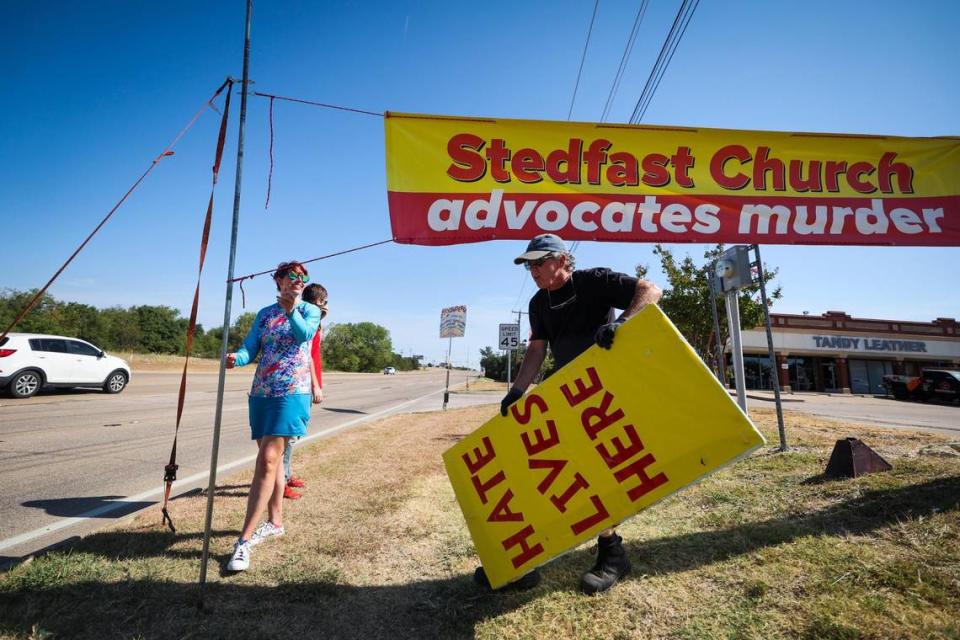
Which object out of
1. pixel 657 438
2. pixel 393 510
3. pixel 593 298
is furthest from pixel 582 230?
pixel 393 510

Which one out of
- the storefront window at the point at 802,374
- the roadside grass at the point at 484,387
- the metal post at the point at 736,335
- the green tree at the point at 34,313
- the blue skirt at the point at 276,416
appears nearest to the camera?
the blue skirt at the point at 276,416

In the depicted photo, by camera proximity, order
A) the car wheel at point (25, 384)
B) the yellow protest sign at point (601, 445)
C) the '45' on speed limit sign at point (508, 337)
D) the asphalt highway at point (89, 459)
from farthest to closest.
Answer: the '45' on speed limit sign at point (508, 337) → the car wheel at point (25, 384) → the asphalt highway at point (89, 459) → the yellow protest sign at point (601, 445)

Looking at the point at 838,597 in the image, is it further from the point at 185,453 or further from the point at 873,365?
the point at 873,365

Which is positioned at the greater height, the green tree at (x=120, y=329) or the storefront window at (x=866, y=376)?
the green tree at (x=120, y=329)

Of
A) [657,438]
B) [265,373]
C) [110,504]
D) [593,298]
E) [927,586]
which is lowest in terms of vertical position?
[110,504]

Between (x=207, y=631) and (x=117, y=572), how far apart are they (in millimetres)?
952

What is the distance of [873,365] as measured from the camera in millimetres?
33375

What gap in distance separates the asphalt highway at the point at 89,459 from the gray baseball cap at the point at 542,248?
3.73 meters

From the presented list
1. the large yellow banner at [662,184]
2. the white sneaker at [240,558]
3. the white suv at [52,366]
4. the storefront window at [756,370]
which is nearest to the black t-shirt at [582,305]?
the large yellow banner at [662,184]

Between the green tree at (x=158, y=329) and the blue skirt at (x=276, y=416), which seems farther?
the green tree at (x=158, y=329)

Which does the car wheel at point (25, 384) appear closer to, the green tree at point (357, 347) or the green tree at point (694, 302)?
the green tree at point (694, 302)

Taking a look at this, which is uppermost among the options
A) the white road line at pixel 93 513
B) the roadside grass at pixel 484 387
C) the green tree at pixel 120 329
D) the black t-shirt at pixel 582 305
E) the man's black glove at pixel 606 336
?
the green tree at pixel 120 329

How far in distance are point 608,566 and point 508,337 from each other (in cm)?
1273

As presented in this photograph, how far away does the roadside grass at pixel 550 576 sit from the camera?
193cm
